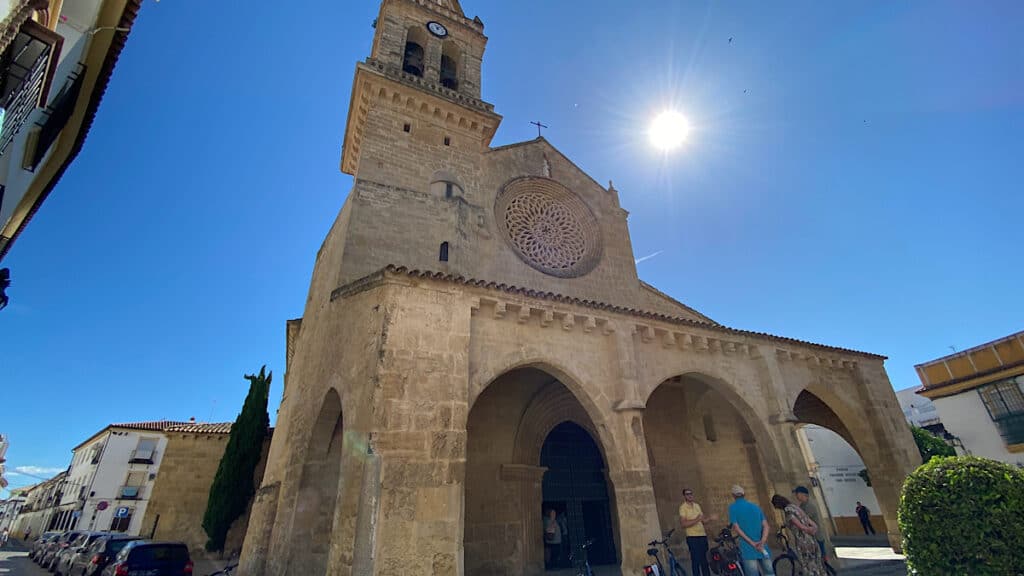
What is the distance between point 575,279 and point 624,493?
6.01 meters

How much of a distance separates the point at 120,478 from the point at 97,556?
14861 mm

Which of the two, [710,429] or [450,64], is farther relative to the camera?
[450,64]

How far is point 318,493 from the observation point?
739 cm

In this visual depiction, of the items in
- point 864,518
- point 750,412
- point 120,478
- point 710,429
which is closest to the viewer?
point 750,412

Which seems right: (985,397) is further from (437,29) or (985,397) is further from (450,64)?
(437,29)

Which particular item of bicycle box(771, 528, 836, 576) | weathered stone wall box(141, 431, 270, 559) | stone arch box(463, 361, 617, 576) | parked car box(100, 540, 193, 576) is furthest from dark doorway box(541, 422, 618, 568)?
weathered stone wall box(141, 431, 270, 559)

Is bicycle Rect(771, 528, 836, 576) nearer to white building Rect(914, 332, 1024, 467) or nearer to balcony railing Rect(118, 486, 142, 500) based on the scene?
white building Rect(914, 332, 1024, 467)

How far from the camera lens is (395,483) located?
5.40 m

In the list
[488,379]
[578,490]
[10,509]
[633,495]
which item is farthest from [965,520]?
[10,509]

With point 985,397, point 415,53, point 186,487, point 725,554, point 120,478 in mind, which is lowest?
point 725,554

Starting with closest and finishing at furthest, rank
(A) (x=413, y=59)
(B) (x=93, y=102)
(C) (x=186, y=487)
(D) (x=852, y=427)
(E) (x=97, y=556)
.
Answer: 1. (B) (x=93, y=102)
2. (E) (x=97, y=556)
3. (D) (x=852, y=427)
4. (A) (x=413, y=59)
5. (C) (x=186, y=487)

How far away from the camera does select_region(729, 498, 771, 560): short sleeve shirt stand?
5293 mm

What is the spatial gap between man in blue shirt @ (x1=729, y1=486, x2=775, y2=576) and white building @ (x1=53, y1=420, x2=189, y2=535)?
2191cm

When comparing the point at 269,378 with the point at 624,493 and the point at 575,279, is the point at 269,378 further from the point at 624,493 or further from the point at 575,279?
the point at 624,493
